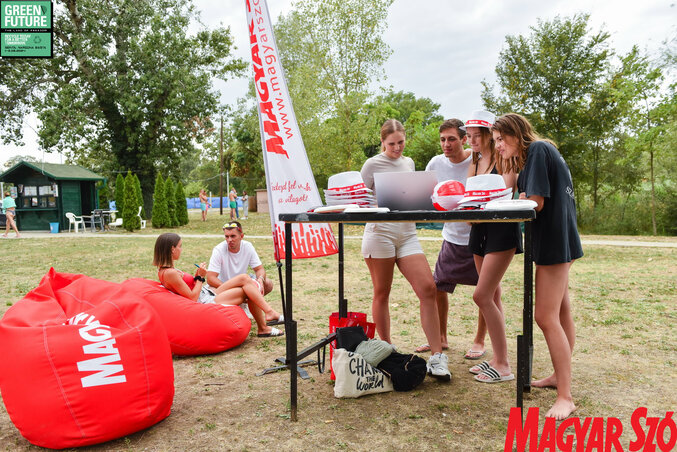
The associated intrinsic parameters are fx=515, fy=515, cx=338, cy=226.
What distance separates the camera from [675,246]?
506 inches

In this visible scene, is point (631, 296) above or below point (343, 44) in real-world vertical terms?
below

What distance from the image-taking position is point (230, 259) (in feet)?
16.7

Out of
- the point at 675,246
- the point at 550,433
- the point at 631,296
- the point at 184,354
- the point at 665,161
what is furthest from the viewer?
the point at 665,161

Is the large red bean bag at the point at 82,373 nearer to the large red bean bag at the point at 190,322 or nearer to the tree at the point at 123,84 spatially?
the large red bean bag at the point at 190,322

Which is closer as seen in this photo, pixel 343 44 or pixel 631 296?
pixel 631 296

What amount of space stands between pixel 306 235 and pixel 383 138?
1.18 metres

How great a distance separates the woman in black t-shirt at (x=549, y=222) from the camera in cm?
279

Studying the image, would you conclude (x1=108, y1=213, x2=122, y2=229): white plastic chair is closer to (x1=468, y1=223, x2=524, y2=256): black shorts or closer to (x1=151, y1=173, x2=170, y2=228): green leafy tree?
(x1=151, y1=173, x2=170, y2=228): green leafy tree

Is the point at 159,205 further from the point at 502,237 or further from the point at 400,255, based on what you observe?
the point at 502,237

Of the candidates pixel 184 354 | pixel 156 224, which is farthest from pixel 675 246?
pixel 156 224

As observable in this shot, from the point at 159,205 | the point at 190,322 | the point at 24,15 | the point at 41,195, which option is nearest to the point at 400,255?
the point at 190,322

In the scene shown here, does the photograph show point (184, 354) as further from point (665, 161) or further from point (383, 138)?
point (665, 161)

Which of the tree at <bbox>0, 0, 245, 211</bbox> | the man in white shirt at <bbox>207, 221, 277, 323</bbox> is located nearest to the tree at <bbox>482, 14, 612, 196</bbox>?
the tree at <bbox>0, 0, 245, 211</bbox>

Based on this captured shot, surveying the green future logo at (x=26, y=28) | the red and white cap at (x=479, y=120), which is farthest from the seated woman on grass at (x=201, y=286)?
the green future logo at (x=26, y=28)
